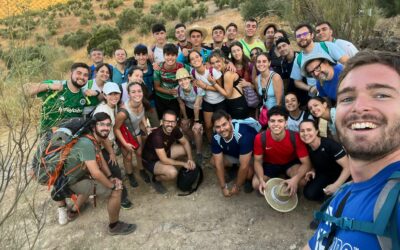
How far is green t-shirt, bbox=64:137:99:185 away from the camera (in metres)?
4.20

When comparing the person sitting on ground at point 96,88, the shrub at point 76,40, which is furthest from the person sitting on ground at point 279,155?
the shrub at point 76,40

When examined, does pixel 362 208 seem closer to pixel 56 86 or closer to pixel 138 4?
pixel 56 86

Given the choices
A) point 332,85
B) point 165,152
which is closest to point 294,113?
point 332,85

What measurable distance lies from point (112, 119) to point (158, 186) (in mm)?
1303

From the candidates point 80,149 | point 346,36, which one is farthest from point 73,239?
point 346,36

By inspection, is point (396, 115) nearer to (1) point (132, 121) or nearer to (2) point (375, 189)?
(2) point (375, 189)

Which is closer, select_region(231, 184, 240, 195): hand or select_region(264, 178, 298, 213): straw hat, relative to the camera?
select_region(264, 178, 298, 213): straw hat

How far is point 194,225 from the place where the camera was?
4.62 metres

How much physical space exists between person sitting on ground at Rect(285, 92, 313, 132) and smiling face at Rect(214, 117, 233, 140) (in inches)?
33.4

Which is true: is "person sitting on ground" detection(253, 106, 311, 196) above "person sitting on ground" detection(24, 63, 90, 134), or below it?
below

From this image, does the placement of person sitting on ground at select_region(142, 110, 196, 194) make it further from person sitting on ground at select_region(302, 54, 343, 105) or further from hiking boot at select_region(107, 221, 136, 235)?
person sitting on ground at select_region(302, 54, 343, 105)

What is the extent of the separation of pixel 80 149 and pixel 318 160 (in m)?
2.99

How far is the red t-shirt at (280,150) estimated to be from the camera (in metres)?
4.42

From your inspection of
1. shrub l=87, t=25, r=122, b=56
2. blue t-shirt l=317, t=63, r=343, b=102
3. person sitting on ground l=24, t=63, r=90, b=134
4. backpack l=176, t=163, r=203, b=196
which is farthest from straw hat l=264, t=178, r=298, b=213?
shrub l=87, t=25, r=122, b=56
